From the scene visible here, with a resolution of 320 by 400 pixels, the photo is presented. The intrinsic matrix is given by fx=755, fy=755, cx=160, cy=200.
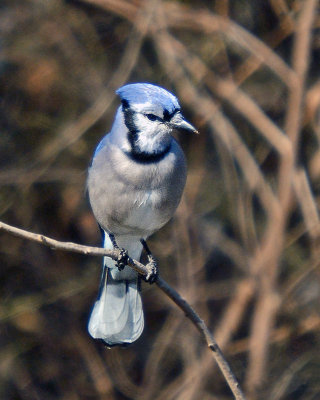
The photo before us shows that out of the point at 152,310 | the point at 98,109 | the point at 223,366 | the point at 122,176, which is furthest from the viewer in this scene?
the point at 152,310

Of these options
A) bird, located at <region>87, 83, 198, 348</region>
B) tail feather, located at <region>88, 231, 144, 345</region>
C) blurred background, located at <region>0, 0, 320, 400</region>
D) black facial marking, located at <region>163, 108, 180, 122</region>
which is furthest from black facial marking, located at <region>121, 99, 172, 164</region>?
blurred background, located at <region>0, 0, 320, 400</region>

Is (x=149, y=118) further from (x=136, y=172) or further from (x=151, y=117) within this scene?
(x=136, y=172)

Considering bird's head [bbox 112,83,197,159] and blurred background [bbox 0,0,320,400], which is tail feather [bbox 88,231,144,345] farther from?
blurred background [bbox 0,0,320,400]

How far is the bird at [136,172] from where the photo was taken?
10.2 feet

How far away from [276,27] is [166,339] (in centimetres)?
227

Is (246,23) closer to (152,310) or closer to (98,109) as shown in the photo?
(98,109)

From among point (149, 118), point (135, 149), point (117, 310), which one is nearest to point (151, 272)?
point (117, 310)

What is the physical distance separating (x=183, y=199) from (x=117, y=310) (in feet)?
5.84

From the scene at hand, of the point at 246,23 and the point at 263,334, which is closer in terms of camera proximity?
the point at 263,334

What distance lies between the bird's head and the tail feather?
713 mm

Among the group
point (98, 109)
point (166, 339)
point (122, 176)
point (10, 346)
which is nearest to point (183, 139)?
point (98, 109)

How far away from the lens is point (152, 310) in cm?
543

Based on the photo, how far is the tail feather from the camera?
3291mm

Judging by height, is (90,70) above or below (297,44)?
→ above
